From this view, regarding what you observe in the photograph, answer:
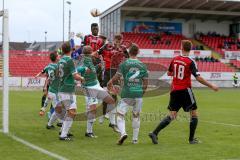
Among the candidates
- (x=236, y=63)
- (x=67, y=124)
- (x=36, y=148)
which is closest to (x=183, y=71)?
(x=67, y=124)

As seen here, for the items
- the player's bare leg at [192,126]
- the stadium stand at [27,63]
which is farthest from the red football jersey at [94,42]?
the stadium stand at [27,63]

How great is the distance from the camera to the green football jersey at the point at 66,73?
10.5 metres

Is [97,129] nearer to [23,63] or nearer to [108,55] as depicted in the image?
[108,55]

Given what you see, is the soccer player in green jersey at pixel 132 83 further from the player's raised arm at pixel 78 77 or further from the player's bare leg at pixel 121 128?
the player's raised arm at pixel 78 77

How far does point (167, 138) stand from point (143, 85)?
5.63 feet

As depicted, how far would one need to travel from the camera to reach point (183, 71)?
33.9 ft

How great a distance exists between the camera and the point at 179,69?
33.9 feet

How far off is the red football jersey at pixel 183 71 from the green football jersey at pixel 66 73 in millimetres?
2214

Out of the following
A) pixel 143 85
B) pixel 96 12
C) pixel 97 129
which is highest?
pixel 96 12

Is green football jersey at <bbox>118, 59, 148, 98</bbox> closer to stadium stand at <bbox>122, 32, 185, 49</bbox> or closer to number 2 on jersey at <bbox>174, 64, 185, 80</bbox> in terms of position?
number 2 on jersey at <bbox>174, 64, 185, 80</bbox>

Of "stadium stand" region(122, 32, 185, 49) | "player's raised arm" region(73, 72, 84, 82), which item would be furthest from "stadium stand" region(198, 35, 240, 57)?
"player's raised arm" region(73, 72, 84, 82)

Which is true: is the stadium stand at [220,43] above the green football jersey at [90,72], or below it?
above

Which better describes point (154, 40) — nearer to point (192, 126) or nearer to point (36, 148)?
point (192, 126)

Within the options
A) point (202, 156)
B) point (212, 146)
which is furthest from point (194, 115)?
Result: point (202, 156)
